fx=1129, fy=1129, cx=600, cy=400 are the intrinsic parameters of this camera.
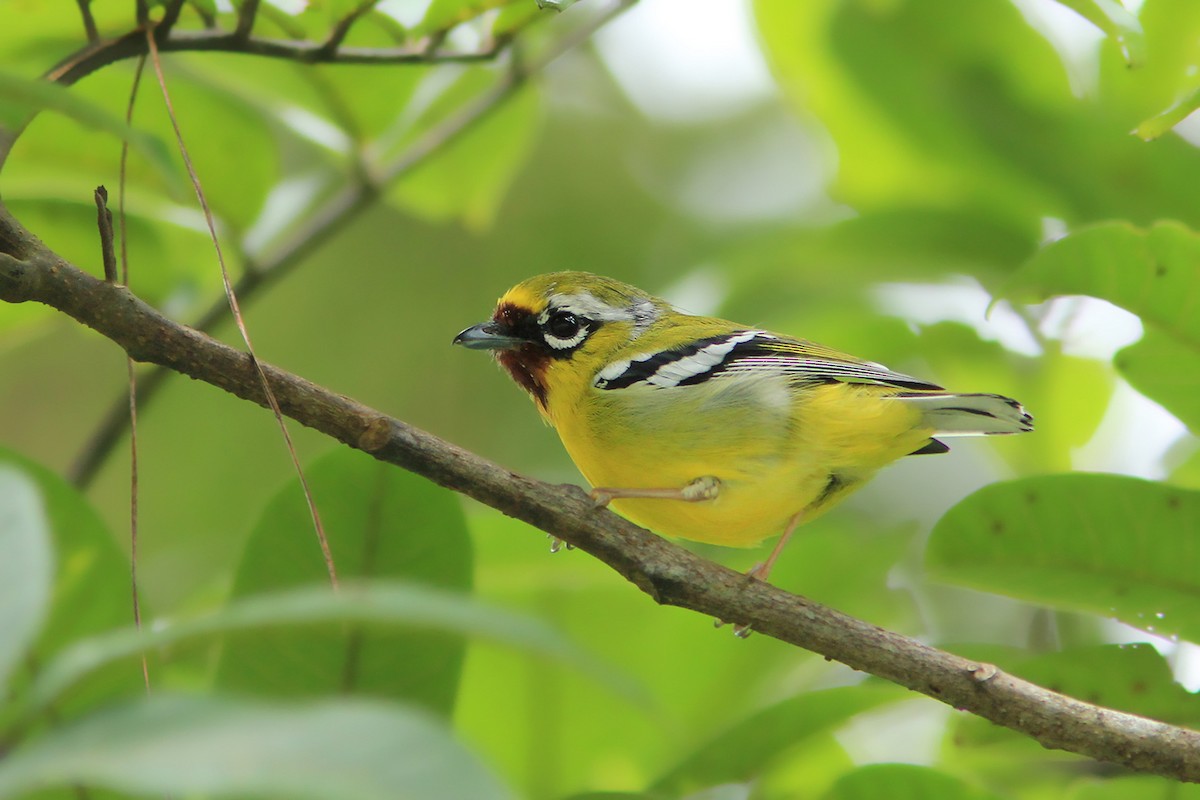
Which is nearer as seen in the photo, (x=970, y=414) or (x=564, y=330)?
(x=970, y=414)

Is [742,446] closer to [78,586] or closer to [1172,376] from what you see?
[1172,376]

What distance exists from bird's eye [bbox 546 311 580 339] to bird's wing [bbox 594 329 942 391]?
27 cm

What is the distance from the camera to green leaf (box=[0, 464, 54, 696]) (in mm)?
812

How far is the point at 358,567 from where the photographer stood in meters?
1.98

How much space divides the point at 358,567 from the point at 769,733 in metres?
0.84

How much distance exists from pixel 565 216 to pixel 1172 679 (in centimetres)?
576

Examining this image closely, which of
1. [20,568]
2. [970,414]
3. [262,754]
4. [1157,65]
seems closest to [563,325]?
[970,414]

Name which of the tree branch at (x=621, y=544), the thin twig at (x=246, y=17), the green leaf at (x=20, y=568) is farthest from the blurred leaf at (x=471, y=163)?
the green leaf at (x=20, y=568)

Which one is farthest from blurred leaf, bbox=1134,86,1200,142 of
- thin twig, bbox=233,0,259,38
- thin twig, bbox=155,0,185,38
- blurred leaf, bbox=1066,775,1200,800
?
thin twig, bbox=155,0,185,38

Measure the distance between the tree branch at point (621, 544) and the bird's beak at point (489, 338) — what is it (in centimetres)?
135

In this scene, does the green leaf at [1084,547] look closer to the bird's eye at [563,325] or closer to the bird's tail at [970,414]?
the bird's tail at [970,414]

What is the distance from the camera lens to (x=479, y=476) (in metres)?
1.98

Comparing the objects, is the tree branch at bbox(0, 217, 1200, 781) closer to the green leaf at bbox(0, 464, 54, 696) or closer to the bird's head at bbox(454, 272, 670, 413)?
the green leaf at bbox(0, 464, 54, 696)

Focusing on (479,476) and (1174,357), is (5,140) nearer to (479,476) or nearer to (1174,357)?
(479,476)
